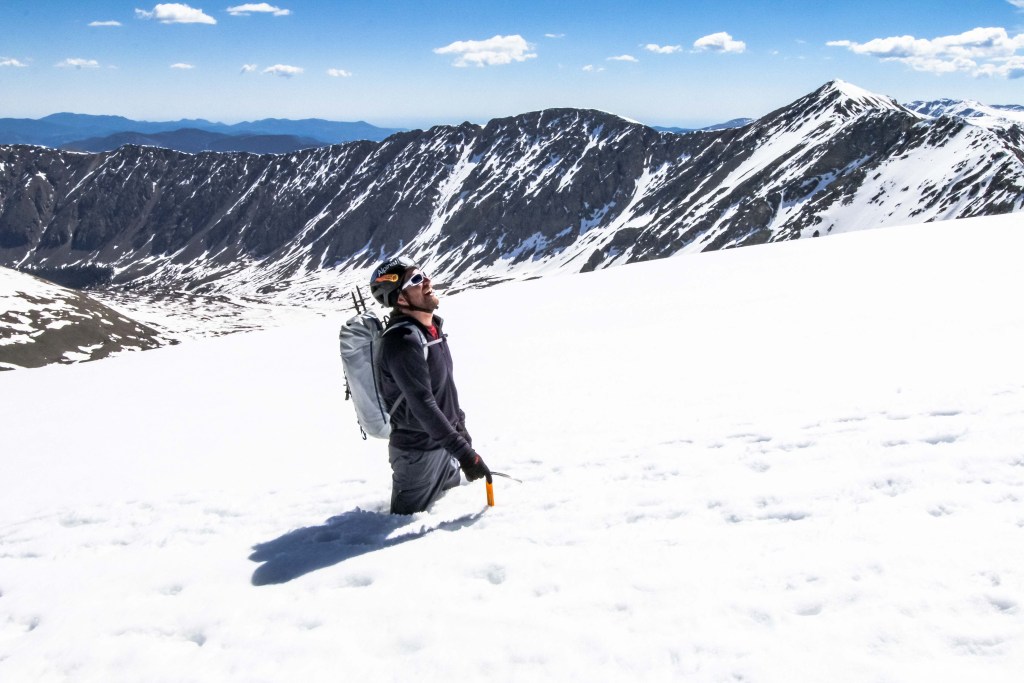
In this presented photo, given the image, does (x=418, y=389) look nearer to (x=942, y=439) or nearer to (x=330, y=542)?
(x=330, y=542)

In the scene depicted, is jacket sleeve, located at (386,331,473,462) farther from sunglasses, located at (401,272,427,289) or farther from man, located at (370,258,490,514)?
sunglasses, located at (401,272,427,289)

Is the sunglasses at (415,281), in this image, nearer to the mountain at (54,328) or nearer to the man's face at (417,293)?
the man's face at (417,293)

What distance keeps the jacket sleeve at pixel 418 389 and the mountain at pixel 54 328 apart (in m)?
135

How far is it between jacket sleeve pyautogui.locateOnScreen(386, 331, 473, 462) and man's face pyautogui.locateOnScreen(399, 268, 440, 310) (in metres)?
0.37

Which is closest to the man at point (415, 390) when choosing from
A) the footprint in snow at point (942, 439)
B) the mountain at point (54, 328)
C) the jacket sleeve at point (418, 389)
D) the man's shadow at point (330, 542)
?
the jacket sleeve at point (418, 389)

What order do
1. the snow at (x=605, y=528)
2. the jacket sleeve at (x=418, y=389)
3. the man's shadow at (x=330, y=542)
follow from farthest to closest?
1. the jacket sleeve at (x=418, y=389)
2. the man's shadow at (x=330, y=542)
3. the snow at (x=605, y=528)

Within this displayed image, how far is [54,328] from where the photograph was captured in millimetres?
135500

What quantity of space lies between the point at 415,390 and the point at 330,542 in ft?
6.03

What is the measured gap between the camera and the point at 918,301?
1402 centimetres

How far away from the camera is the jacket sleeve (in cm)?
659

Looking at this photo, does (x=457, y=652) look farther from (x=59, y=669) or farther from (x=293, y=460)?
(x=293, y=460)

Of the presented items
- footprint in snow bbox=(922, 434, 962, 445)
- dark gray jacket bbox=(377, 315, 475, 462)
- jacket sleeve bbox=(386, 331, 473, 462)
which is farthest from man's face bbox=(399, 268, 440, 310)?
footprint in snow bbox=(922, 434, 962, 445)

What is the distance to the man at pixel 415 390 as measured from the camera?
6.62 metres

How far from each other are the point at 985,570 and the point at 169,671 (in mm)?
5540
